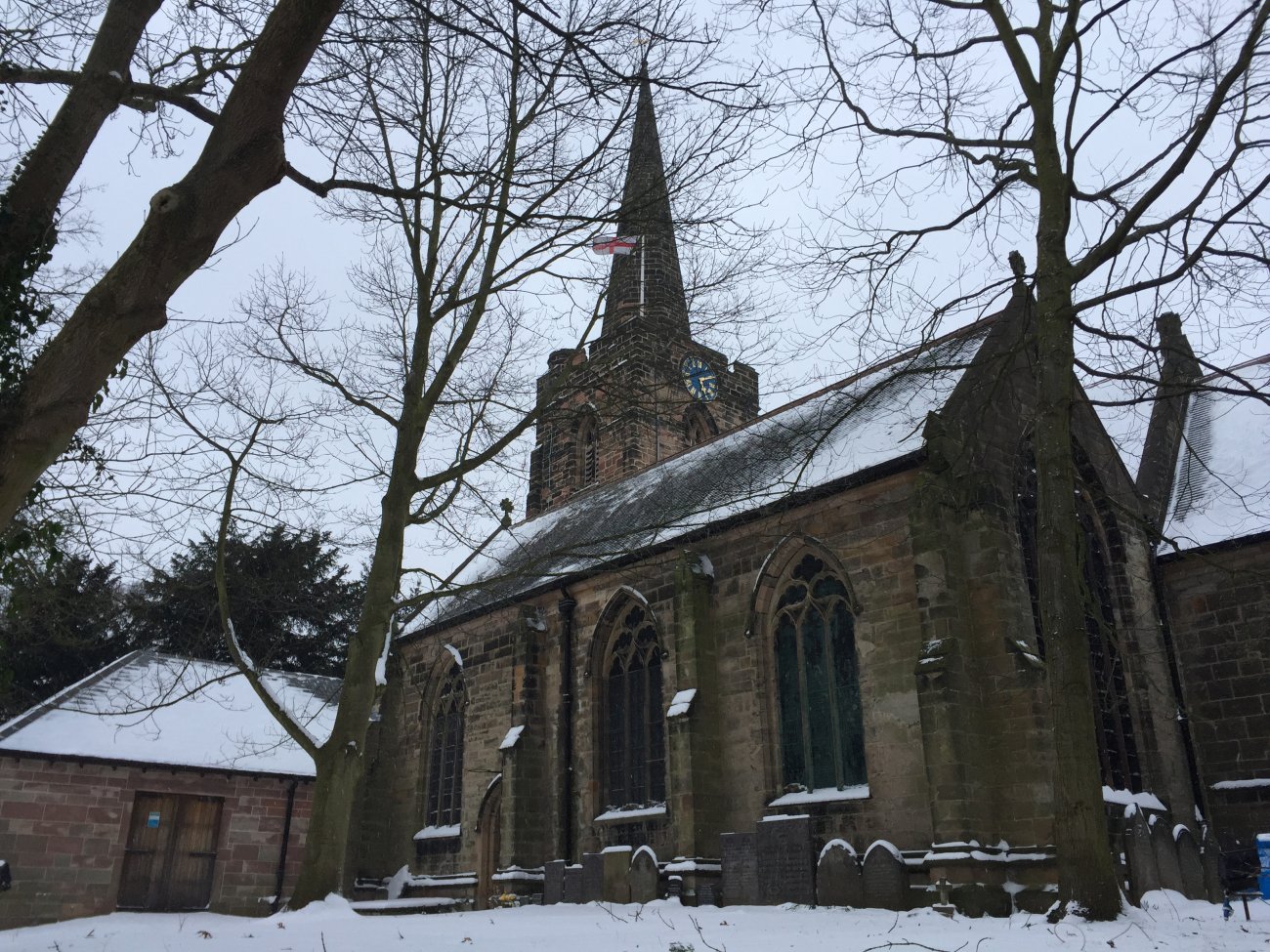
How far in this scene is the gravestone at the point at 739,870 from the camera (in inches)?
524

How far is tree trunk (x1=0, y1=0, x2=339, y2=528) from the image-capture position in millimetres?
4926

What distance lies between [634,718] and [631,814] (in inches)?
72.4

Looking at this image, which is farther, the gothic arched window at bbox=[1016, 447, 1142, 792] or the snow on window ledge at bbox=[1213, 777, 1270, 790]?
the snow on window ledge at bbox=[1213, 777, 1270, 790]

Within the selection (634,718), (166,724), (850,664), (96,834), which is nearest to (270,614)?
(166,724)

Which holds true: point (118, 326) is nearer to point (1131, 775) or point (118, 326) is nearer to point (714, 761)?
point (714, 761)

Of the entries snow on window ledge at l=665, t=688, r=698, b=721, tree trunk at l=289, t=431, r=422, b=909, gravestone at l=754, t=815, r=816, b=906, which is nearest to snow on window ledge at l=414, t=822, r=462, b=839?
snow on window ledge at l=665, t=688, r=698, b=721

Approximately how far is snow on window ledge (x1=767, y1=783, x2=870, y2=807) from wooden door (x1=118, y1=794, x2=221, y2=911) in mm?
12922

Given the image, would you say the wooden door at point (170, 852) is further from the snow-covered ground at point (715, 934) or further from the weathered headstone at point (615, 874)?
the snow-covered ground at point (715, 934)

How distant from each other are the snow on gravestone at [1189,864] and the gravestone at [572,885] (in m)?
9.02

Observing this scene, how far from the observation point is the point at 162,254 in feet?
17.1

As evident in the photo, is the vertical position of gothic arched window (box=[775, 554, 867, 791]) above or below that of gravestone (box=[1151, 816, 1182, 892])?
above

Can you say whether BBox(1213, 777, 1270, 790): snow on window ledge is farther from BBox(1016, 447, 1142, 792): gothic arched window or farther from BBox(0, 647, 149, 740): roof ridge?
BBox(0, 647, 149, 740): roof ridge

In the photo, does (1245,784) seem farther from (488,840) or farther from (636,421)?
(488,840)

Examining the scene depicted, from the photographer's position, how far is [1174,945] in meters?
7.54
